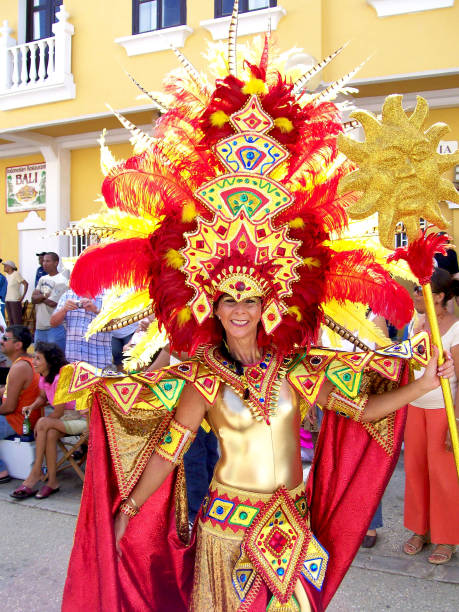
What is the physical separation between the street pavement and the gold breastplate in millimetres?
1382

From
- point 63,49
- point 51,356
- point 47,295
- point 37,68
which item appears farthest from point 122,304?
point 37,68

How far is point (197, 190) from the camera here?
2205 mm

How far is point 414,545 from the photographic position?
3.75 metres

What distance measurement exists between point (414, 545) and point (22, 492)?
3.04 meters

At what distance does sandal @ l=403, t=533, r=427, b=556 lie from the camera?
12.2 ft

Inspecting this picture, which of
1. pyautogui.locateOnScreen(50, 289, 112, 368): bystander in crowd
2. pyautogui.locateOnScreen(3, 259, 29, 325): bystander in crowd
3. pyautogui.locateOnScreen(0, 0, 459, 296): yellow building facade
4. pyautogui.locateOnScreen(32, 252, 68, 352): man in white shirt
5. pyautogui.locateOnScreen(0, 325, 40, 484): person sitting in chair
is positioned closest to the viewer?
pyautogui.locateOnScreen(0, 325, 40, 484): person sitting in chair

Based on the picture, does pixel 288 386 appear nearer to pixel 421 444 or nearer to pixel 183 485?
pixel 183 485

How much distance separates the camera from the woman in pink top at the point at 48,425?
197 inches

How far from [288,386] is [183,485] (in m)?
0.68

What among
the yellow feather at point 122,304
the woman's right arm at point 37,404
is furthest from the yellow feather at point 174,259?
the woman's right arm at point 37,404

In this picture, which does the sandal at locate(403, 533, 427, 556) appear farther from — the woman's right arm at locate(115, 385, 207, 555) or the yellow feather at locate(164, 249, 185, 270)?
the yellow feather at locate(164, 249, 185, 270)

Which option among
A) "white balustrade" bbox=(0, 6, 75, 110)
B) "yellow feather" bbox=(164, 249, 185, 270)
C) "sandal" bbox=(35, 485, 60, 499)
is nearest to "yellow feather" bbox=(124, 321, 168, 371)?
"yellow feather" bbox=(164, 249, 185, 270)

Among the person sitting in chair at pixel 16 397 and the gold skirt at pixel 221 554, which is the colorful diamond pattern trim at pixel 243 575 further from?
the person sitting in chair at pixel 16 397

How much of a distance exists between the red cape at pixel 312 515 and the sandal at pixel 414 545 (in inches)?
58.7
